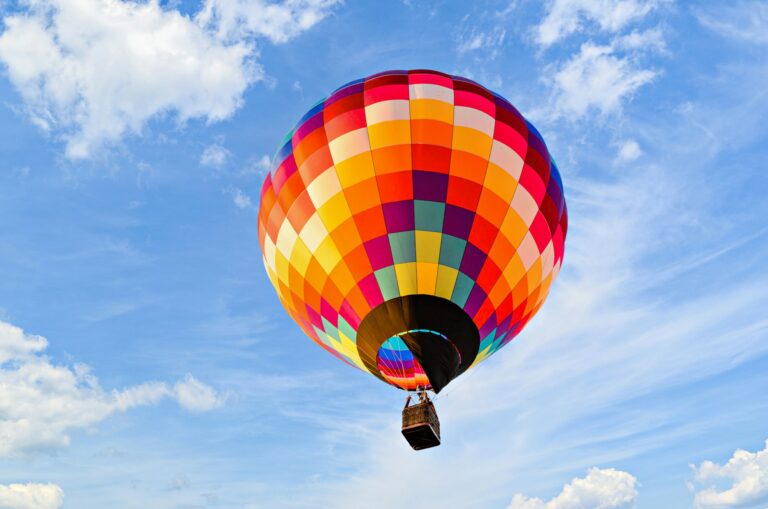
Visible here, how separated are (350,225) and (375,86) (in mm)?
3526

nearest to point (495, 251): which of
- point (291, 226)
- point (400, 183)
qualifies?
point (400, 183)

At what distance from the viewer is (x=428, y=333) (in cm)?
1236

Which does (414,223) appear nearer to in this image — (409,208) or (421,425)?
(409,208)

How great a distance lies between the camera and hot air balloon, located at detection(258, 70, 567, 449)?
40.6 feet

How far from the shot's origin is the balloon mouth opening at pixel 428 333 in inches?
482

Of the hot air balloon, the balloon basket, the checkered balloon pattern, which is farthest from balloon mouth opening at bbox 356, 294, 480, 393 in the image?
the balloon basket

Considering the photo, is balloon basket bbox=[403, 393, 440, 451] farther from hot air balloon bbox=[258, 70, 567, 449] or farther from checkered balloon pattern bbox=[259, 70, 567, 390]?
checkered balloon pattern bbox=[259, 70, 567, 390]

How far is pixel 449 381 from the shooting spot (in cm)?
1326

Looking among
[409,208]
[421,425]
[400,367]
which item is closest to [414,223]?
[409,208]

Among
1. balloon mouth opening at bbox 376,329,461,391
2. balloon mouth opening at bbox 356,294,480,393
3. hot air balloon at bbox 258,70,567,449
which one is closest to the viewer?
balloon mouth opening at bbox 356,294,480,393

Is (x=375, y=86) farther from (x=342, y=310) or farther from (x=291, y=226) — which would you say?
(x=342, y=310)

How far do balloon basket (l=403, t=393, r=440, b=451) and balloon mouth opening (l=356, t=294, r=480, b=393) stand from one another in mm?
537

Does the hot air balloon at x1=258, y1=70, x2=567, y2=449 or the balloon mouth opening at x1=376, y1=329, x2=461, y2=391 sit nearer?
the hot air balloon at x1=258, y1=70, x2=567, y2=449

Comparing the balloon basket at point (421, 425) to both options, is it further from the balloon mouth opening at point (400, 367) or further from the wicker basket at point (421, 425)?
the balloon mouth opening at point (400, 367)
